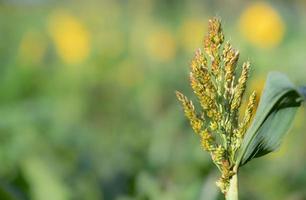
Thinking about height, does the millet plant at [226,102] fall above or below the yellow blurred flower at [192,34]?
above

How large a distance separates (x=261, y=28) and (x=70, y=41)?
1.54 m

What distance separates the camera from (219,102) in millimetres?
991

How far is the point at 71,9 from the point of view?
34.6ft

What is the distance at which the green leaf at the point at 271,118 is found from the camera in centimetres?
99

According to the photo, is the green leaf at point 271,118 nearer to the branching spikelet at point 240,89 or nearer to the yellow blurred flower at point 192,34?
the branching spikelet at point 240,89

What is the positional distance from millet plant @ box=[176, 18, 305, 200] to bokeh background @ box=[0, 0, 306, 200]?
2.5 inches

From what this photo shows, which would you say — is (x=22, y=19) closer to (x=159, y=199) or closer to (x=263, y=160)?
(x=263, y=160)

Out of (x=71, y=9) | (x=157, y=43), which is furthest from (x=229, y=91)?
(x=71, y=9)

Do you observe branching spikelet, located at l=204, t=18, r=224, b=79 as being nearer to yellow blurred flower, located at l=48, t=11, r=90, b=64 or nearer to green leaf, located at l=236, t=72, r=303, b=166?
green leaf, located at l=236, t=72, r=303, b=166

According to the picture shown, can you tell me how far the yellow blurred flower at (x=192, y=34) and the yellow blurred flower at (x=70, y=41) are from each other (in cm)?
82

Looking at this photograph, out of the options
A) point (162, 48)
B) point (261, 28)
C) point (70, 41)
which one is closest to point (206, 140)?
point (261, 28)

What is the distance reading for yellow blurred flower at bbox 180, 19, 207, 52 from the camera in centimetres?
658

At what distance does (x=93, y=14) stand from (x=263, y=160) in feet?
22.8

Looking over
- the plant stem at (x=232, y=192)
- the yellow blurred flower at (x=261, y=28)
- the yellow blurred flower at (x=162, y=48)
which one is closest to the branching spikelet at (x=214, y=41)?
the plant stem at (x=232, y=192)
